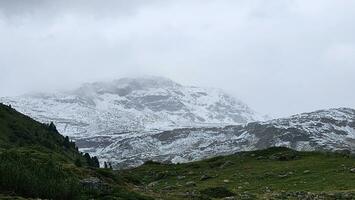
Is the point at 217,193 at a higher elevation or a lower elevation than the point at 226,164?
lower

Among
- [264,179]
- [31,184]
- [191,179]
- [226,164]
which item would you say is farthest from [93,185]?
[226,164]

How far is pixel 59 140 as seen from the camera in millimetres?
191875

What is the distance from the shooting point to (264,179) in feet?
196

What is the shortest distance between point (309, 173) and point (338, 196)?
21.2m

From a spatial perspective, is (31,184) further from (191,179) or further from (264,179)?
(191,179)

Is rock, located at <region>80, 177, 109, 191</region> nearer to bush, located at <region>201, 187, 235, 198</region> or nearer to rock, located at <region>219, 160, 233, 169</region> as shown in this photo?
bush, located at <region>201, 187, 235, 198</region>

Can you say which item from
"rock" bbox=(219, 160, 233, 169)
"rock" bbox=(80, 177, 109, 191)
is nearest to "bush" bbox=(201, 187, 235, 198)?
"rock" bbox=(80, 177, 109, 191)

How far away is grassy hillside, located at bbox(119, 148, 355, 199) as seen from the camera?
41594 mm

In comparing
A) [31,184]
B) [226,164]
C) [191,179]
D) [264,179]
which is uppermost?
[226,164]

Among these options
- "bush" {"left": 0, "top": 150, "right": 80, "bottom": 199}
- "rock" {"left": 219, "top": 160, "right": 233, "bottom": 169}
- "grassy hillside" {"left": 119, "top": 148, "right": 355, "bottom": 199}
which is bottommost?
"bush" {"left": 0, "top": 150, "right": 80, "bottom": 199}

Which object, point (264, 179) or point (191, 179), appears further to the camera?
point (191, 179)

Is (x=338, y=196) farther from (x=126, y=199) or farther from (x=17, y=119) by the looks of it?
(x=17, y=119)

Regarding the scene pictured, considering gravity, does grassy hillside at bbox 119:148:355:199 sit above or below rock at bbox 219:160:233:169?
below

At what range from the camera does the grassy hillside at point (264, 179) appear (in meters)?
41.6
